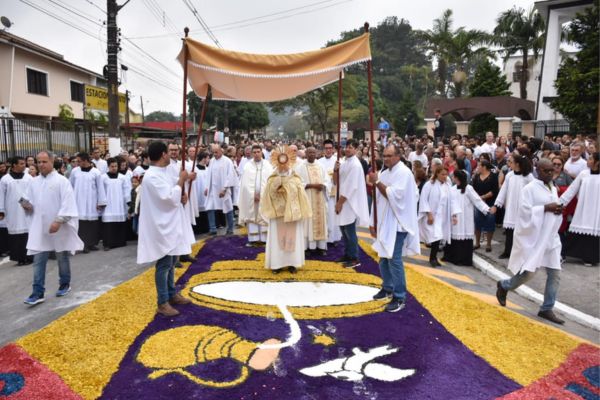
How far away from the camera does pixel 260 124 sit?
54.2 m

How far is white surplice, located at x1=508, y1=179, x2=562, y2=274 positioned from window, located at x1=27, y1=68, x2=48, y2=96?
79.1 feet

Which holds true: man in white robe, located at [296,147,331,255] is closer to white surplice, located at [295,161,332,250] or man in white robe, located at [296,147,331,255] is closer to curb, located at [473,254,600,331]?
white surplice, located at [295,161,332,250]

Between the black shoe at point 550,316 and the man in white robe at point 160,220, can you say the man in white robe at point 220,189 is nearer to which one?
the man in white robe at point 160,220

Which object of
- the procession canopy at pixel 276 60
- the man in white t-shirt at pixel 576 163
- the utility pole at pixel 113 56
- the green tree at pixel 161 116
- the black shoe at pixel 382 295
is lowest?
the black shoe at pixel 382 295

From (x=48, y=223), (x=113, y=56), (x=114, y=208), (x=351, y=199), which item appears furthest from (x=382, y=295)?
(x=113, y=56)

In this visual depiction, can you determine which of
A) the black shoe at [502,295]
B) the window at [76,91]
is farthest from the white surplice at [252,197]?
the window at [76,91]

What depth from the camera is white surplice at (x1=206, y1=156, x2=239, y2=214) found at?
10.4 meters

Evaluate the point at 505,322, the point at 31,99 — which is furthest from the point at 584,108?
the point at 31,99

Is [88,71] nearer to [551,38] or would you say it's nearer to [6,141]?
[6,141]

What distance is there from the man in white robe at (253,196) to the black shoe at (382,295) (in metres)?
3.56

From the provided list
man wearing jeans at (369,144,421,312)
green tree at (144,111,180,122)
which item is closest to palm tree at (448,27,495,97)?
man wearing jeans at (369,144,421,312)

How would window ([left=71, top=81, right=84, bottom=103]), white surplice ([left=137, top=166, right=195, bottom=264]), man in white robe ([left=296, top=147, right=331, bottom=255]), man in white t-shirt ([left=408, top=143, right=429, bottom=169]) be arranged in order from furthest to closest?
window ([left=71, top=81, right=84, bottom=103]) < man in white t-shirt ([left=408, top=143, right=429, bottom=169]) < man in white robe ([left=296, top=147, right=331, bottom=255]) < white surplice ([left=137, top=166, right=195, bottom=264])

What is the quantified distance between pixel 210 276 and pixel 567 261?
6.36 m

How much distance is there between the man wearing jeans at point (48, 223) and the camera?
625 cm
